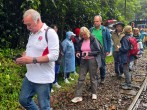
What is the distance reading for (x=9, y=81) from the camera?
750cm

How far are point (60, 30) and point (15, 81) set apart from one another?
4.57 m

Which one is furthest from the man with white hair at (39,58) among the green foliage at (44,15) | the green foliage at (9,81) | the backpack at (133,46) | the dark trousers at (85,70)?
the backpack at (133,46)

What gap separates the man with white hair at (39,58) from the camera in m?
4.41

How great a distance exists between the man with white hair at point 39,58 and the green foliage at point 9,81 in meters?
1.94

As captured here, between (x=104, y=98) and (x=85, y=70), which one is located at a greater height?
(x=85, y=70)

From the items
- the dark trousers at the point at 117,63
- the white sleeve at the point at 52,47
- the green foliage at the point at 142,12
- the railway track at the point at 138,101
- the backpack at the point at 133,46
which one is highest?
the green foliage at the point at 142,12

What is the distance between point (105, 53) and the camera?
30.0 feet

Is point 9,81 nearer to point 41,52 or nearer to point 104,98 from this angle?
point 104,98

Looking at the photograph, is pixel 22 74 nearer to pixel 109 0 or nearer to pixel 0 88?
pixel 0 88

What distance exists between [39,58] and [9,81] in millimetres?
3344

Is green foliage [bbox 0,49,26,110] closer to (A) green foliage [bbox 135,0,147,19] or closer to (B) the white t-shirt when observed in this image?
(B) the white t-shirt

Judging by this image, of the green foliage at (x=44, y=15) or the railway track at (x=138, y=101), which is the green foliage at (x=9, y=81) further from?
the railway track at (x=138, y=101)

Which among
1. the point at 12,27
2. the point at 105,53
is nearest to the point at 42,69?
the point at 105,53

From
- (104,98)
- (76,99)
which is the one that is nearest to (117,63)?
→ (104,98)
